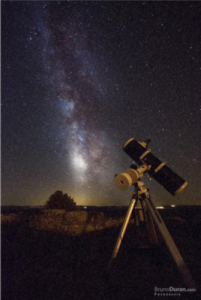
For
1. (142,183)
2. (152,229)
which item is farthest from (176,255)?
(142,183)

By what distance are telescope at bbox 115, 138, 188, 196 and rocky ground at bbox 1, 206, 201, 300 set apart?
1.50 meters

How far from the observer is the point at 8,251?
4.90 metres

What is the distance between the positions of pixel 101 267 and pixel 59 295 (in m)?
1.22

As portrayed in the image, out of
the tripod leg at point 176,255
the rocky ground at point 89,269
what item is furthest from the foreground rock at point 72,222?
the tripod leg at point 176,255

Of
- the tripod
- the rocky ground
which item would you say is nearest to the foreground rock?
the rocky ground

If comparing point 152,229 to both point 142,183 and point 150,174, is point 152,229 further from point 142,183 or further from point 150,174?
point 150,174

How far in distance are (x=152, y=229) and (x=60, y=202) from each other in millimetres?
8991

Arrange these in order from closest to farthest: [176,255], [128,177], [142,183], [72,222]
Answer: [176,255], [128,177], [142,183], [72,222]

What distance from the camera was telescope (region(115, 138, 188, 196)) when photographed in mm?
3244

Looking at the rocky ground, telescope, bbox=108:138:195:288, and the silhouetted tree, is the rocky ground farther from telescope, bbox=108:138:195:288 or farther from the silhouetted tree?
the silhouetted tree

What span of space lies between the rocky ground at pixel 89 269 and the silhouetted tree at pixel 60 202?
551 cm

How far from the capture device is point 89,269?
3.81 meters

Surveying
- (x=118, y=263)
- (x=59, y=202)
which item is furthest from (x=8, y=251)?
(x=59, y=202)

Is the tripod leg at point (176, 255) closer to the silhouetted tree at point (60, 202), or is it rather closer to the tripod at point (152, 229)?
the tripod at point (152, 229)
